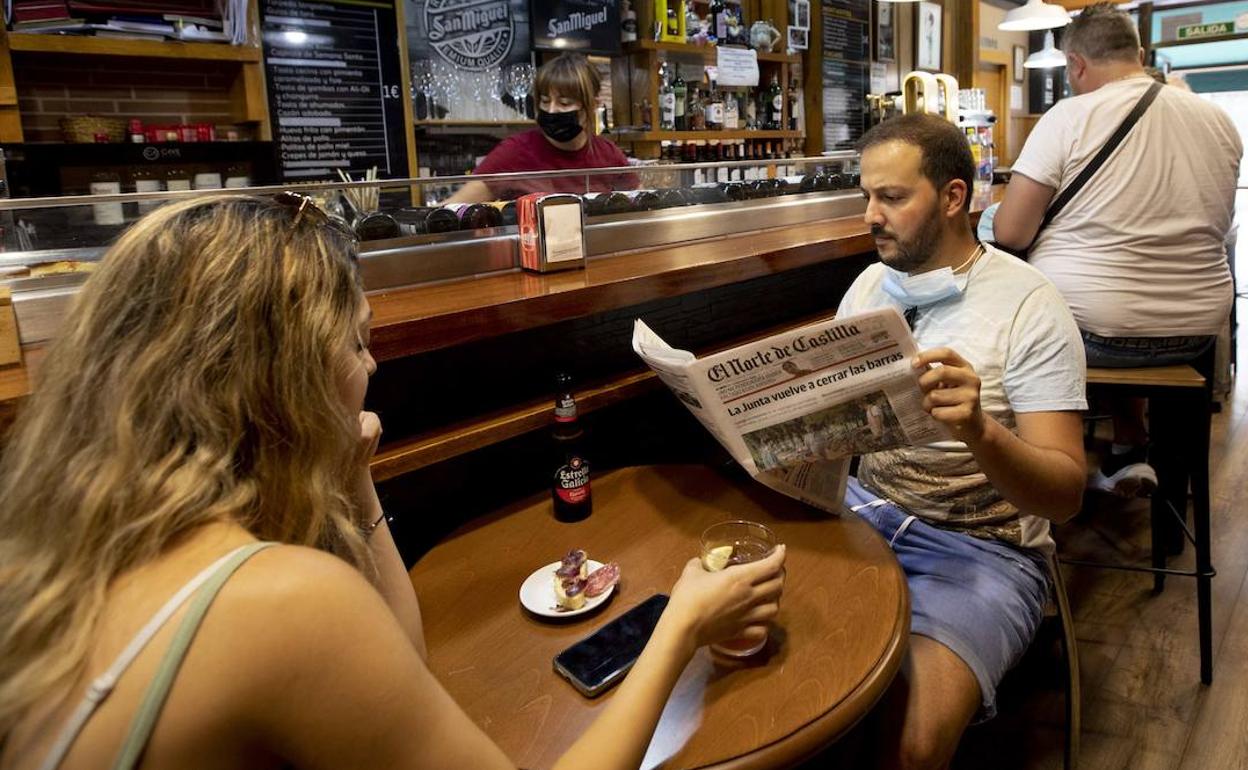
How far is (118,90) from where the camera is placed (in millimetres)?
4137

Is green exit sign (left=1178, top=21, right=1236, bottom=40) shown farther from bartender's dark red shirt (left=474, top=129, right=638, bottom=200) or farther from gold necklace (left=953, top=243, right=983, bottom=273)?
gold necklace (left=953, top=243, right=983, bottom=273)

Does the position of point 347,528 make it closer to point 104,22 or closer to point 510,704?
point 510,704

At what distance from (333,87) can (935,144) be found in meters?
3.77

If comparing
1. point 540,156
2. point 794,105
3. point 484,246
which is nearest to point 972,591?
point 484,246

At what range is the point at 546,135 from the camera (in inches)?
128

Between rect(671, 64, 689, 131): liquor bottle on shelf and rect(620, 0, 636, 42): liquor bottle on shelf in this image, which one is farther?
rect(671, 64, 689, 131): liquor bottle on shelf

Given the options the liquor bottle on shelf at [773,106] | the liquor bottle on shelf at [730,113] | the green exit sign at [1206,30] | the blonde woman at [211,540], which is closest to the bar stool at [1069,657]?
the blonde woman at [211,540]

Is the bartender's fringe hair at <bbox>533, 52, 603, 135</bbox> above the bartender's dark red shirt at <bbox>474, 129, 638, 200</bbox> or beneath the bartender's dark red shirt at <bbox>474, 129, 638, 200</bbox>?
above

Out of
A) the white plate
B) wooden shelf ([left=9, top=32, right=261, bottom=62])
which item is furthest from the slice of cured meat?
wooden shelf ([left=9, top=32, right=261, bottom=62])

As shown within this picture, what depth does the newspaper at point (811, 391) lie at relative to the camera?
1.19 meters

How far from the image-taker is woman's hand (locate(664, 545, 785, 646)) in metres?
0.97

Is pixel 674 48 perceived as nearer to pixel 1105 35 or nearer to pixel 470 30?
pixel 470 30

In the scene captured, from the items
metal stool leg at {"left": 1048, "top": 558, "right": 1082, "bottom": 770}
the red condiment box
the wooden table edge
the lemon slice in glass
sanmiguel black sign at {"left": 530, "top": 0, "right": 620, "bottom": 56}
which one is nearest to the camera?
the wooden table edge

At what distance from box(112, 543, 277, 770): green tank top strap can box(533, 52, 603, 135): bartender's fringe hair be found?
9.00 ft
